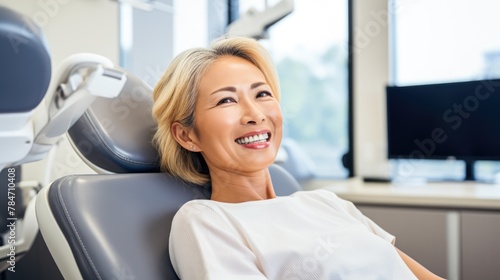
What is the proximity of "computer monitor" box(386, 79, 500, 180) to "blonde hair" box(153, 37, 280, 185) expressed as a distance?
1.36 m

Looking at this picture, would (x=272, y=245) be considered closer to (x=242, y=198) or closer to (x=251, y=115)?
(x=242, y=198)

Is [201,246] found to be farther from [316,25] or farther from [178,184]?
[316,25]

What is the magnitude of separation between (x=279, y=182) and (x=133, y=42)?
1431mm

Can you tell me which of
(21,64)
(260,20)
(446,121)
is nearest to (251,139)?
(21,64)

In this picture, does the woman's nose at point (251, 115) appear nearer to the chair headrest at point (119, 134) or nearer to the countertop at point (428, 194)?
the chair headrest at point (119, 134)

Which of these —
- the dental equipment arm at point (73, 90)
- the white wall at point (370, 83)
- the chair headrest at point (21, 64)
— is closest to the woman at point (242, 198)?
the dental equipment arm at point (73, 90)

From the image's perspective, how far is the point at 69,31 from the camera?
2023 mm

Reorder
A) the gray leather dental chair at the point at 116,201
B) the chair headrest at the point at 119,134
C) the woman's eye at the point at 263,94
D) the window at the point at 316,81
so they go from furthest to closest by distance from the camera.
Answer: the window at the point at 316,81, the woman's eye at the point at 263,94, the chair headrest at the point at 119,134, the gray leather dental chair at the point at 116,201

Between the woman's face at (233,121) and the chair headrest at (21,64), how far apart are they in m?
0.40

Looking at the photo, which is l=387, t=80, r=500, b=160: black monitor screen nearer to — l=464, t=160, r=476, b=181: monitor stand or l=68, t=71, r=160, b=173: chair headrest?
l=464, t=160, r=476, b=181: monitor stand

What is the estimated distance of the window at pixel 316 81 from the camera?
285cm

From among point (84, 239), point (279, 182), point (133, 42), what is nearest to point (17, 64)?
point (84, 239)

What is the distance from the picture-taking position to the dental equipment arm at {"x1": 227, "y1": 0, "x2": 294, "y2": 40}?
164cm

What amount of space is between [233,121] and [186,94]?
136 millimetres
